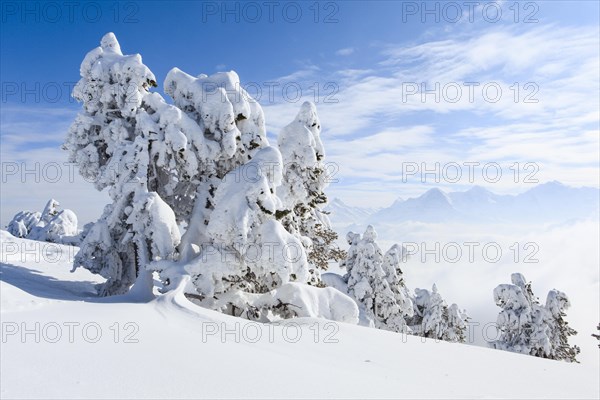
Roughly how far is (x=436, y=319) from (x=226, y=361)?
79.5ft

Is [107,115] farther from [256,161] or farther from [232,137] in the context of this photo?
[256,161]

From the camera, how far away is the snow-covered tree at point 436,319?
27.6m

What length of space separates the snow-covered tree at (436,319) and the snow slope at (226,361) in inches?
737

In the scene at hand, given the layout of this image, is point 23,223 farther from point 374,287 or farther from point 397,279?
point 397,279

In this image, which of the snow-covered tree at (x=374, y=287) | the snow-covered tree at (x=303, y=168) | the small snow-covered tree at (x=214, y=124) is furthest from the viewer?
the snow-covered tree at (x=374, y=287)

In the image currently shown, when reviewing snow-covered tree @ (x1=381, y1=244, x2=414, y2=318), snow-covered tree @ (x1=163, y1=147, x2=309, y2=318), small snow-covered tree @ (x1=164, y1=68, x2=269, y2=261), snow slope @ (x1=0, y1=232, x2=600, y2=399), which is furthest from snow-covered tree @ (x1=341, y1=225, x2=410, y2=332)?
snow slope @ (x1=0, y1=232, x2=600, y2=399)

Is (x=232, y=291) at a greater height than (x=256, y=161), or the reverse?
(x=256, y=161)

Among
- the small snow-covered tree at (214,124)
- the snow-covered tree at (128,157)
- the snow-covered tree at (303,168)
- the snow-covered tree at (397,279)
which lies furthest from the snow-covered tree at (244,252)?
the snow-covered tree at (397,279)

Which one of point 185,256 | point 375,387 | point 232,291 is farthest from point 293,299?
point 375,387

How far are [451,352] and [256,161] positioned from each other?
336 inches

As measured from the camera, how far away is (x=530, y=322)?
25.0 metres

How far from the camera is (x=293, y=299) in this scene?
1292 centimetres

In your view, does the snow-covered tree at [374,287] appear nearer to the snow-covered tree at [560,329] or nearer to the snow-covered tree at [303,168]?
the snow-covered tree at [303,168]

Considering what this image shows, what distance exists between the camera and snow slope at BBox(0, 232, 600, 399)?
5.05 metres
